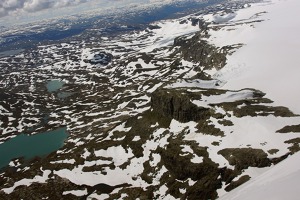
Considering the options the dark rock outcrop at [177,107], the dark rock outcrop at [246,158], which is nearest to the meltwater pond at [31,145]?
the dark rock outcrop at [177,107]

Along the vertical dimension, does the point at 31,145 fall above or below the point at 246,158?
below

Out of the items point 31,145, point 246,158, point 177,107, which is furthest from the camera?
point 31,145

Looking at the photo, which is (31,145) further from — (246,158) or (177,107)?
(246,158)

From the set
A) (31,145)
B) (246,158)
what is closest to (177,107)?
(246,158)

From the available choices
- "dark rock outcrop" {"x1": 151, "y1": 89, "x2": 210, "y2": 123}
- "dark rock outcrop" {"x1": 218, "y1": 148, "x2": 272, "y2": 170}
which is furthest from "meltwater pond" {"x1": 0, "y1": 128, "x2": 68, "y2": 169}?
"dark rock outcrop" {"x1": 218, "y1": 148, "x2": 272, "y2": 170}

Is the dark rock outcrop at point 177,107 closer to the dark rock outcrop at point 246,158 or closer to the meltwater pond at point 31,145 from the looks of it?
the dark rock outcrop at point 246,158

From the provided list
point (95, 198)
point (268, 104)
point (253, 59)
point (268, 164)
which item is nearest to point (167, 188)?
point (95, 198)

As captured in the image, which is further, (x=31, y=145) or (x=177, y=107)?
(x=31, y=145)

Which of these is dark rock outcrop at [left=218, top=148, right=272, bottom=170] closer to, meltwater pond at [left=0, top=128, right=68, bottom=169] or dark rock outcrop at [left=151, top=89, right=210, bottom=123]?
dark rock outcrop at [left=151, top=89, right=210, bottom=123]

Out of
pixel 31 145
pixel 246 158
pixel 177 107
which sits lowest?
pixel 31 145
